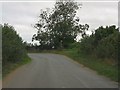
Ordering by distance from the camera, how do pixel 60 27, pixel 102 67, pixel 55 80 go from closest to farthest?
1. pixel 55 80
2. pixel 102 67
3. pixel 60 27

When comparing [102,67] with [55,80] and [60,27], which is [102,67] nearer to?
[55,80]

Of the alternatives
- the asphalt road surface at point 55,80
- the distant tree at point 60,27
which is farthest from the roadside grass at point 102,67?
the distant tree at point 60,27

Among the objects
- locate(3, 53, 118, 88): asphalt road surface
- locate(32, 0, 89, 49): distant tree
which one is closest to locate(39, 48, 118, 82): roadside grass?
locate(3, 53, 118, 88): asphalt road surface

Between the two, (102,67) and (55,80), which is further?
(102,67)

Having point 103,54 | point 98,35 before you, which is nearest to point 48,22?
point 98,35

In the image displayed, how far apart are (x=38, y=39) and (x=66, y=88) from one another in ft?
258

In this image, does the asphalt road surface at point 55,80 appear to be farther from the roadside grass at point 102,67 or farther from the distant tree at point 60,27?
the distant tree at point 60,27

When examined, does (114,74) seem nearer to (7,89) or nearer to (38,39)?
(7,89)

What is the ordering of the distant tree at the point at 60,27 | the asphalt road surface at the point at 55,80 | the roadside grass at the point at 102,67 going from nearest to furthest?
the asphalt road surface at the point at 55,80 → the roadside grass at the point at 102,67 → the distant tree at the point at 60,27

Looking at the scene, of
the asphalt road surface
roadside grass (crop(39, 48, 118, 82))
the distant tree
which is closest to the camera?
the asphalt road surface

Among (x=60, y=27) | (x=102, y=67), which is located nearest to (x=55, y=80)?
(x=102, y=67)

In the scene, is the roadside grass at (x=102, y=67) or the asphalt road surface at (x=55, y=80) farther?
the roadside grass at (x=102, y=67)

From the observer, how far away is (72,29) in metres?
92.7

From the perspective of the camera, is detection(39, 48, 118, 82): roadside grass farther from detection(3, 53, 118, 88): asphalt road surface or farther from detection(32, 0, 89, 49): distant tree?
detection(32, 0, 89, 49): distant tree
